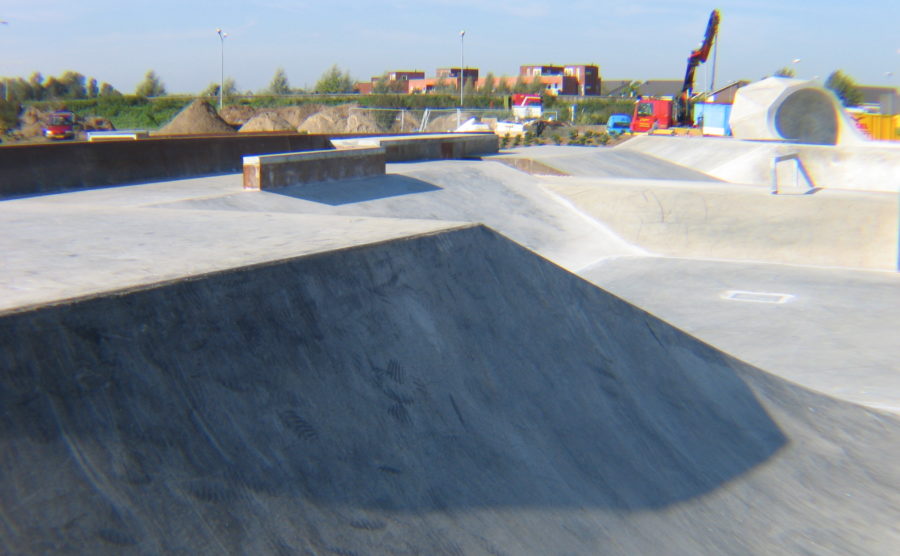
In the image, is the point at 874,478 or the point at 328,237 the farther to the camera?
the point at 874,478

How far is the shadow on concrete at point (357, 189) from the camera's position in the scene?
1112 cm

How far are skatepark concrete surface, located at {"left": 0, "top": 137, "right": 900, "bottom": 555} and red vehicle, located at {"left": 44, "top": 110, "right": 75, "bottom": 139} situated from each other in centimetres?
2607

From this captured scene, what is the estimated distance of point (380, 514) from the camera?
2.79 meters

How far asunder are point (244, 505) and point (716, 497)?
2808 mm

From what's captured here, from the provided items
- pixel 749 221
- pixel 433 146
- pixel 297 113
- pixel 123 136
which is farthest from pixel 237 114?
pixel 749 221

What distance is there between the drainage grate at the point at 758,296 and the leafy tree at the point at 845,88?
251 ft

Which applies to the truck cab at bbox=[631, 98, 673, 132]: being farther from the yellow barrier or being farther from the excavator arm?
the yellow barrier

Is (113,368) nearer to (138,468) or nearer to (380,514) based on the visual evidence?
(138,468)

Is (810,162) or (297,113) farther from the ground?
(297,113)

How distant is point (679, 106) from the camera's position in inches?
1484

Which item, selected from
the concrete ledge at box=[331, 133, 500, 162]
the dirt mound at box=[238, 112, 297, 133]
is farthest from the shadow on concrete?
the dirt mound at box=[238, 112, 297, 133]

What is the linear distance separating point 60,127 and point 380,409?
30.7m

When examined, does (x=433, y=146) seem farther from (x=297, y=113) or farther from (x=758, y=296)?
(x=297, y=113)

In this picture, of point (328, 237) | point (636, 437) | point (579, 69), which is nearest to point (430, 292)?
point (328, 237)
